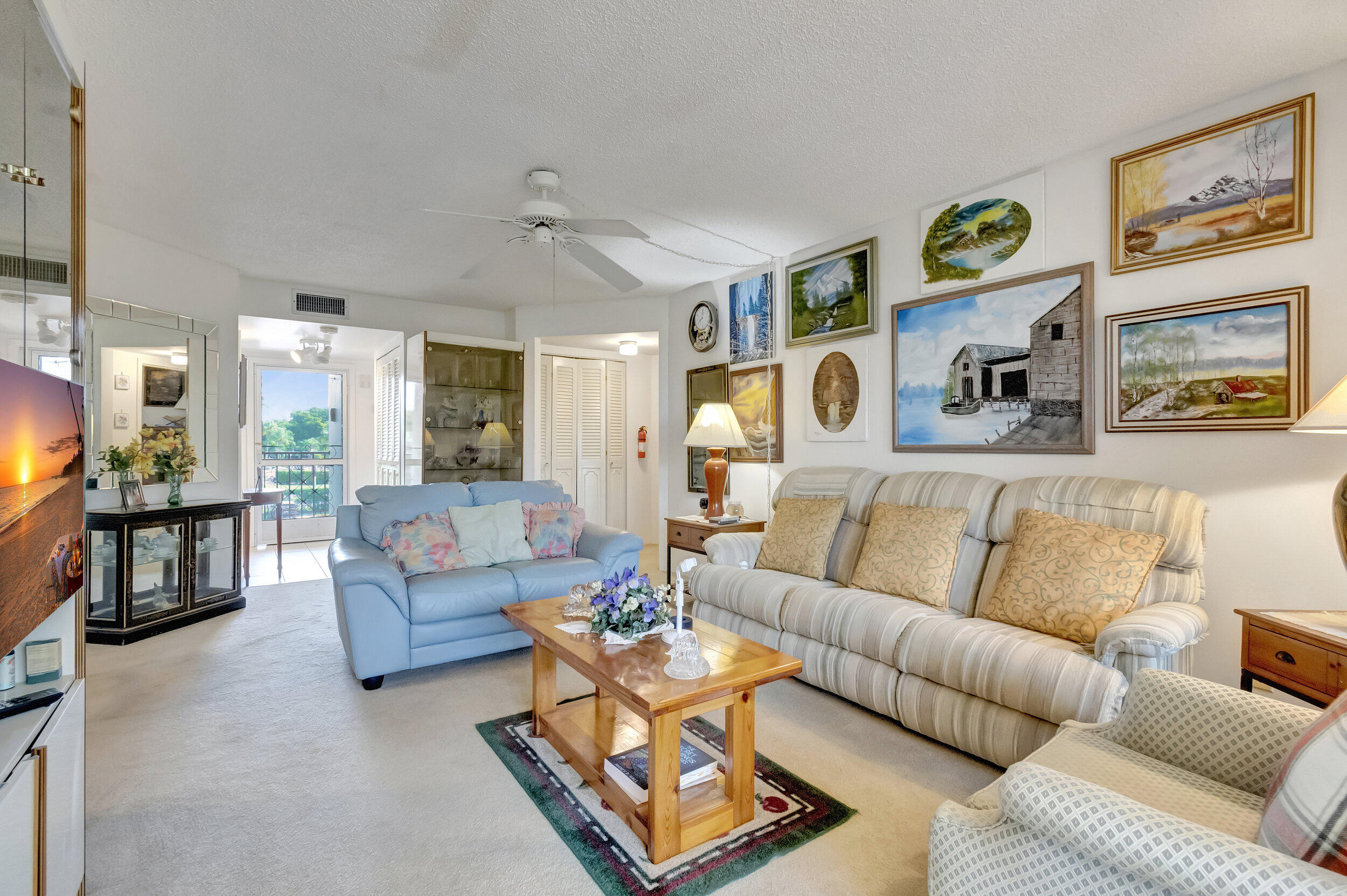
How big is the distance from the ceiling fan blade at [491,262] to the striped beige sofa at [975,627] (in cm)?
206

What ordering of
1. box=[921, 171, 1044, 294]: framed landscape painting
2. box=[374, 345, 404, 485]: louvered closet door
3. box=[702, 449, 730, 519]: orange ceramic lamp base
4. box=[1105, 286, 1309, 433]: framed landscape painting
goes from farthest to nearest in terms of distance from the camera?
box=[374, 345, 404, 485]: louvered closet door
box=[702, 449, 730, 519]: orange ceramic lamp base
box=[921, 171, 1044, 294]: framed landscape painting
box=[1105, 286, 1309, 433]: framed landscape painting

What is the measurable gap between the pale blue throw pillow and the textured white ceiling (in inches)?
67.9

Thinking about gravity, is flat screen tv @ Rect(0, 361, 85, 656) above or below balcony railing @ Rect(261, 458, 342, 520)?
above

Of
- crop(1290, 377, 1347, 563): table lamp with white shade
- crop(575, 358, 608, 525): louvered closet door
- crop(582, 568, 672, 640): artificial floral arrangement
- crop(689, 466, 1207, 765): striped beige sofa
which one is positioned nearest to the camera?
crop(1290, 377, 1347, 563): table lamp with white shade

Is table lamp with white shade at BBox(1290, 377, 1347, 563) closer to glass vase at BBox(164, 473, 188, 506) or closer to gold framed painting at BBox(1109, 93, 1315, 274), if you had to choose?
gold framed painting at BBox(1109, 93, 1315, 274)

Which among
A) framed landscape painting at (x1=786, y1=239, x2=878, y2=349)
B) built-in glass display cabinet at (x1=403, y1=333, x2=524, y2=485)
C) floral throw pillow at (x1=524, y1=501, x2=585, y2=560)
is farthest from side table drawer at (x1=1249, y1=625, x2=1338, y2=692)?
built-in glass display cabinet at (x1=403, y1=333, x2=524, y2=485)

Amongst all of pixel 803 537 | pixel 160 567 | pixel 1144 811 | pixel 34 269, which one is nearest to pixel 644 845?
pixel 1144 811

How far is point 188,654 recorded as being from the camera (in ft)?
11.2

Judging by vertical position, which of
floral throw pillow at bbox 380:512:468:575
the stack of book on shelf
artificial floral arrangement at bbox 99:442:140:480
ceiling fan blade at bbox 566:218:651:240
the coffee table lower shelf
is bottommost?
the coffee table lower shelf

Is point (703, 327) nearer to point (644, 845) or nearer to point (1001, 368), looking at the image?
point (1001, 368)

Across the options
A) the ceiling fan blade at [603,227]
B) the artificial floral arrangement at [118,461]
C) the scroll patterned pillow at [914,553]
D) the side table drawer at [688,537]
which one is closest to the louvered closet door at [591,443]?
the side table drawer at [688,537]

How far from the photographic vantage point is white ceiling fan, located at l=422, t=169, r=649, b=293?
2707 mm

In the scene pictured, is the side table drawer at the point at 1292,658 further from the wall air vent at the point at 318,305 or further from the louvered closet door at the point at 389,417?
the wall air vent at the point at 318,305

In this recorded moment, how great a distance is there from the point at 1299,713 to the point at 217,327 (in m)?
5.96
